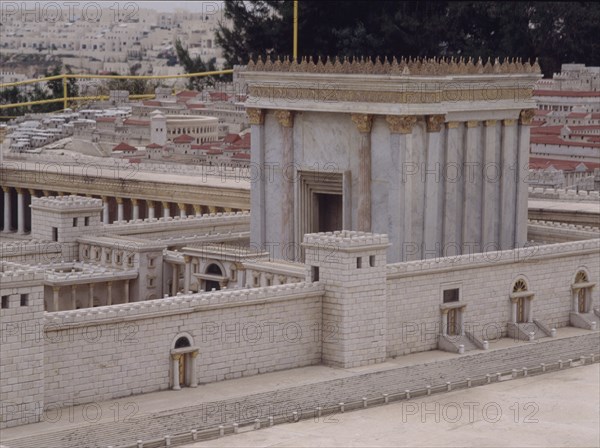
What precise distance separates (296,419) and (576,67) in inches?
2799

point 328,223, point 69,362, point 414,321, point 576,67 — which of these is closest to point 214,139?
point 576,67

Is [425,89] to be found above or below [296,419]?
above

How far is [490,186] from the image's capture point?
172 ft

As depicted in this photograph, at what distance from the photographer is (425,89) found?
163ft

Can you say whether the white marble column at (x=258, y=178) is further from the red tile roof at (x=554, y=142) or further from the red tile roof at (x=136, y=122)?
the red tile roof at (x=136, y=122)

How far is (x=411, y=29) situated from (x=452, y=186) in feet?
148

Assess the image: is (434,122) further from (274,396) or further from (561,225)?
(274,396)

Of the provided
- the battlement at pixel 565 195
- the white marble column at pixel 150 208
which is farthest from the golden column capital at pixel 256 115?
the white marble column at pixel 150 208

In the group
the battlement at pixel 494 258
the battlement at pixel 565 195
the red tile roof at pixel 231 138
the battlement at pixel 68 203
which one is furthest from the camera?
the red tile roof at pixel 231 138

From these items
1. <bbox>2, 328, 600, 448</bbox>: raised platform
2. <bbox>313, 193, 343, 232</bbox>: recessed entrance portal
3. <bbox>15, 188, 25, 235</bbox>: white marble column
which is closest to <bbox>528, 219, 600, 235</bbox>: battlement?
<bbox>2, 328, 600, 448</bbox>: raised platform

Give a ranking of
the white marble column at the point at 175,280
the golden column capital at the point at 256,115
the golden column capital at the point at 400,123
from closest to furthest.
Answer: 1. the golden column capital at the point at 400,123
2. the white marble column at the point at 175,280
3. the golden column capital at the point at 256,115

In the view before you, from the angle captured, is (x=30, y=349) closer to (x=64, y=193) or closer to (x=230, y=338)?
(x=230, y=338)

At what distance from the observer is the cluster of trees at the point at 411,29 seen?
9394 cm

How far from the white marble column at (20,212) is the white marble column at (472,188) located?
26.1m
